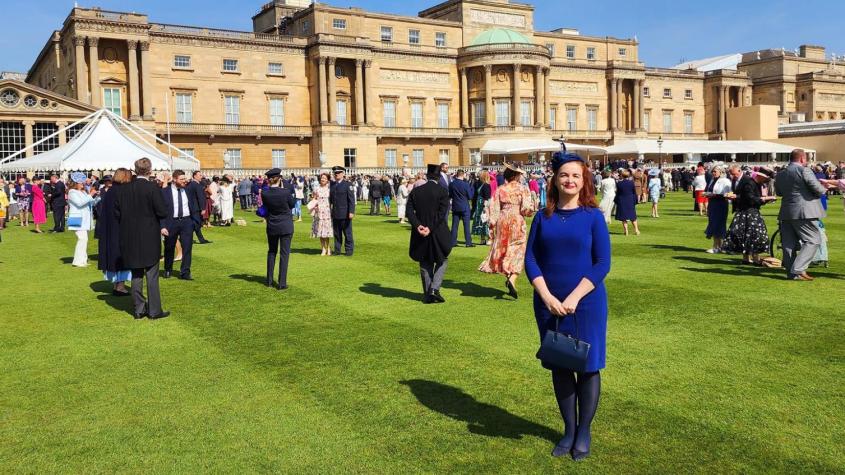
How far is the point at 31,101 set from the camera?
150 feet

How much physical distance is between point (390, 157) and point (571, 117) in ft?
62.3

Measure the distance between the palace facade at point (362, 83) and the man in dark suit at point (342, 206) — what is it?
33536 mm

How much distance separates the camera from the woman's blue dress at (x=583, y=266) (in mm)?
4641

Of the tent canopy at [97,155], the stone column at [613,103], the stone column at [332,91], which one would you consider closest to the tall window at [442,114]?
the stone column at [332,91]

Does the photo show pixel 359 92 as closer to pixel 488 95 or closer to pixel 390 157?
pixel 390 157

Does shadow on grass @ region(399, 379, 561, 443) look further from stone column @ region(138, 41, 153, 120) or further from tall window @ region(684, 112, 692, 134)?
tall window @ region(684, 112, 692, 134)

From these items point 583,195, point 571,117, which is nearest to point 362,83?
point 571,117

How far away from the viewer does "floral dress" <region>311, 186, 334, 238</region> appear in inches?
647

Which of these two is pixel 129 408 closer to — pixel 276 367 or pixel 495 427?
pixel 276 367

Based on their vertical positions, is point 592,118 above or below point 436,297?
above

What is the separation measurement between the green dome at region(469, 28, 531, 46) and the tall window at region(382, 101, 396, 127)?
9336 mm

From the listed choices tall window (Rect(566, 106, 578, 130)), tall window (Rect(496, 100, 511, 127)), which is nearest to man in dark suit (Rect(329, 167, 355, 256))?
tall window (Rect(496, 100, 511, 127))

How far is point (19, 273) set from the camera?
14.3 meters

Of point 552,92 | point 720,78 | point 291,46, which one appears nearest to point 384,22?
point 291,46
